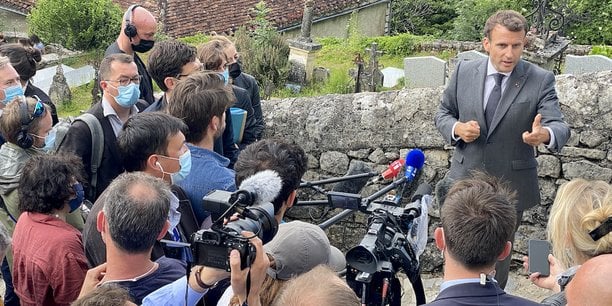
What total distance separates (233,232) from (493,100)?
2.33 m

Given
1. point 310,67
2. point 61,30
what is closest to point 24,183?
point 310,67

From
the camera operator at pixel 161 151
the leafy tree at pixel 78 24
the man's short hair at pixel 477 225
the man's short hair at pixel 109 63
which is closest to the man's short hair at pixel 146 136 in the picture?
the camera operator at pixel 161 151

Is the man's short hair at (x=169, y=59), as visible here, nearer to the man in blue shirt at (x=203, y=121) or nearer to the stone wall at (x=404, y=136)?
the man in blue shirt at (x=203, y=121)

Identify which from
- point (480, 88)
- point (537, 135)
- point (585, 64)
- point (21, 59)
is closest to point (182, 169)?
point (480, 88)

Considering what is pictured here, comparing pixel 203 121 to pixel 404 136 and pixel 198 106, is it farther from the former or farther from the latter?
pixel 404 136

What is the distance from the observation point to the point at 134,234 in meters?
2.83

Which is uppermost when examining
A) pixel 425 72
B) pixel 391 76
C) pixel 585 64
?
pixel 585 64

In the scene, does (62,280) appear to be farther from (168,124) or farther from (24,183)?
(168,124)

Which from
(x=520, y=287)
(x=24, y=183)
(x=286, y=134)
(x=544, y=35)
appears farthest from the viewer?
(x=544, y=35)

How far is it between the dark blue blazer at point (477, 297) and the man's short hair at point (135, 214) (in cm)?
113

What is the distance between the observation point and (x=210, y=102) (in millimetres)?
3906

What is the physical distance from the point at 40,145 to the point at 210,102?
1048 mm

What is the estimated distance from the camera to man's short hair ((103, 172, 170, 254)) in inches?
111

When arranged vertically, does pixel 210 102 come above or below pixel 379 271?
above
